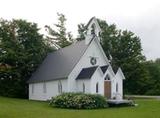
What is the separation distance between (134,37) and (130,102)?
29.7 meters

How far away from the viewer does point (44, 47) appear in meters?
58.0

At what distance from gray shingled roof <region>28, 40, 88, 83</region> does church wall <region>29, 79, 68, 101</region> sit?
66 centimetres

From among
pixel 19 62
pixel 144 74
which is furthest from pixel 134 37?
pixel 19 62

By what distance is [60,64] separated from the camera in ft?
156

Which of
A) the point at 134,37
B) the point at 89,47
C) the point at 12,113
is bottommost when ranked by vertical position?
the point at 12,113

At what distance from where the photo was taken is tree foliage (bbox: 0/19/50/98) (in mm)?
54312

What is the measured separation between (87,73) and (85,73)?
43 cm

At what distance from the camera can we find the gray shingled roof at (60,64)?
147 feet

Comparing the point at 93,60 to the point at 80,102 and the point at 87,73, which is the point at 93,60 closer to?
the point at 87,73

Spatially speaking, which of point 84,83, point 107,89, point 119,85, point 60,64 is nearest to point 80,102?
point 84,83

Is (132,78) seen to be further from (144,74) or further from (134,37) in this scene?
(134,37)

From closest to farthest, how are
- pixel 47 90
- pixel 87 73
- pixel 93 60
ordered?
pixel 87 73
pixel 93 60
pixel 47 90

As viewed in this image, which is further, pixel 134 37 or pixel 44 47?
pixel 134 37

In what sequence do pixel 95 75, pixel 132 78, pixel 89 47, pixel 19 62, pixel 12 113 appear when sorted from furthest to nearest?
1. pixel 132 78
2. pixel 19 62
3. pixel 89 47
4. pixel 95 75
5. pixel 12 113
